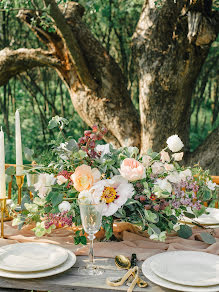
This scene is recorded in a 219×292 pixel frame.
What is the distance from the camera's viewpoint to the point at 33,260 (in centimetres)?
144

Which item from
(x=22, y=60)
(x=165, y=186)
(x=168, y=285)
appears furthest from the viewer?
(x=22, y=60)

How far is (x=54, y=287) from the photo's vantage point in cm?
131

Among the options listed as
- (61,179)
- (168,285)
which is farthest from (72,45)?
(168,285)

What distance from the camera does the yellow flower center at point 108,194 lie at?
149 centimetres

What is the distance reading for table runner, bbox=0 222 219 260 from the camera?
1585mm

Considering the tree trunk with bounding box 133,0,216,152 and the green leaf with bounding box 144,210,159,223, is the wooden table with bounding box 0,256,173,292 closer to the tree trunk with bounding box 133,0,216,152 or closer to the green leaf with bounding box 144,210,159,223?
the green leaf with bounding box 144,210,159,223

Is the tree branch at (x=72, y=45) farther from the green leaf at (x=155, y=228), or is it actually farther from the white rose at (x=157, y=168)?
the green leaf at (x=155, y=228)

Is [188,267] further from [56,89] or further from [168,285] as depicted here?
[56,89]

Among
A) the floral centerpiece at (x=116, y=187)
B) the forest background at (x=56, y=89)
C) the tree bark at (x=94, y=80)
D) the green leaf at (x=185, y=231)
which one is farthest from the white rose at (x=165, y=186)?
the forest background at (x=56, y=89)

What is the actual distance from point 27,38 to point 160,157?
17.4 ft

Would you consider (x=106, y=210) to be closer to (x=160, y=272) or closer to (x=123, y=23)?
(x=160, y=272)

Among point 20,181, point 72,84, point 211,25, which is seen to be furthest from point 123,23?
point 20,181

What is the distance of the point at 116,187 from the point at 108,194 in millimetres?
56

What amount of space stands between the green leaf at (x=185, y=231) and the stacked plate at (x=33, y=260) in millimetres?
509
